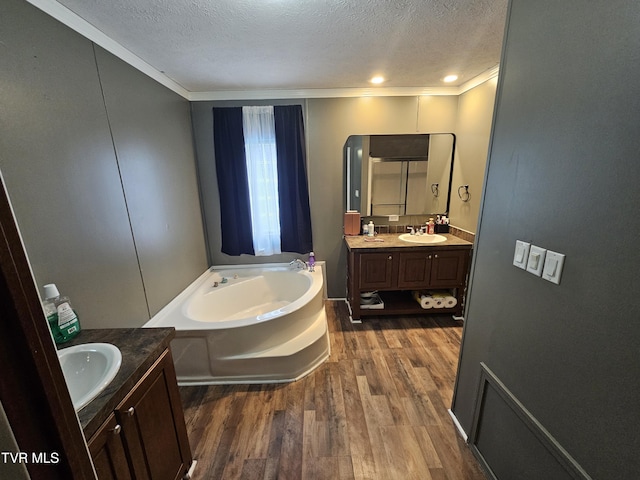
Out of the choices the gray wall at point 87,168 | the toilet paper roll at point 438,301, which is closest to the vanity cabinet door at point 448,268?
the toilet paper roll at point 438,301

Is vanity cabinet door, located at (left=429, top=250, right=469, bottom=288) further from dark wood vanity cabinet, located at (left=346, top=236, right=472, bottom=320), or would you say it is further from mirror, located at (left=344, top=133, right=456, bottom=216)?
mirror, located at (left=344, top=133, right=456, bottom=216)

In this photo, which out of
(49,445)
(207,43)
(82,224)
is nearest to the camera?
(49,445)

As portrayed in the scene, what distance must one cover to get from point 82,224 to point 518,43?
2.27 metres

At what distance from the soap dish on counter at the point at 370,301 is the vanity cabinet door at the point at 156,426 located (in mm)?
1957

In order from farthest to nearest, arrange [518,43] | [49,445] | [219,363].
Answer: [219,363], [518,43], [49,445]

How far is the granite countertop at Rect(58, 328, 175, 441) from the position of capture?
2.62 feet

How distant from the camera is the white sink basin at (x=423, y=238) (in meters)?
2.78

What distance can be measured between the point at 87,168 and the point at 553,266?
2.29 meters

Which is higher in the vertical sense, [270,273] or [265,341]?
[270,273]

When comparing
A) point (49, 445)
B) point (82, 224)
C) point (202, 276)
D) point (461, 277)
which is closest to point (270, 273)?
point (202, 276)

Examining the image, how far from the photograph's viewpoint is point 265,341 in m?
2.03

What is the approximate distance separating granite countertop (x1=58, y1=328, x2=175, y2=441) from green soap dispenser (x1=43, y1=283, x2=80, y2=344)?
0.14 feet

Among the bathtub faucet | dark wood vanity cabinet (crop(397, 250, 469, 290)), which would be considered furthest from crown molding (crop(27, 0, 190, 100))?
dark wood vanity cabinet (crop(397, 250, 469, 290))

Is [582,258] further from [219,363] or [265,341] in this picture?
[219,363]
